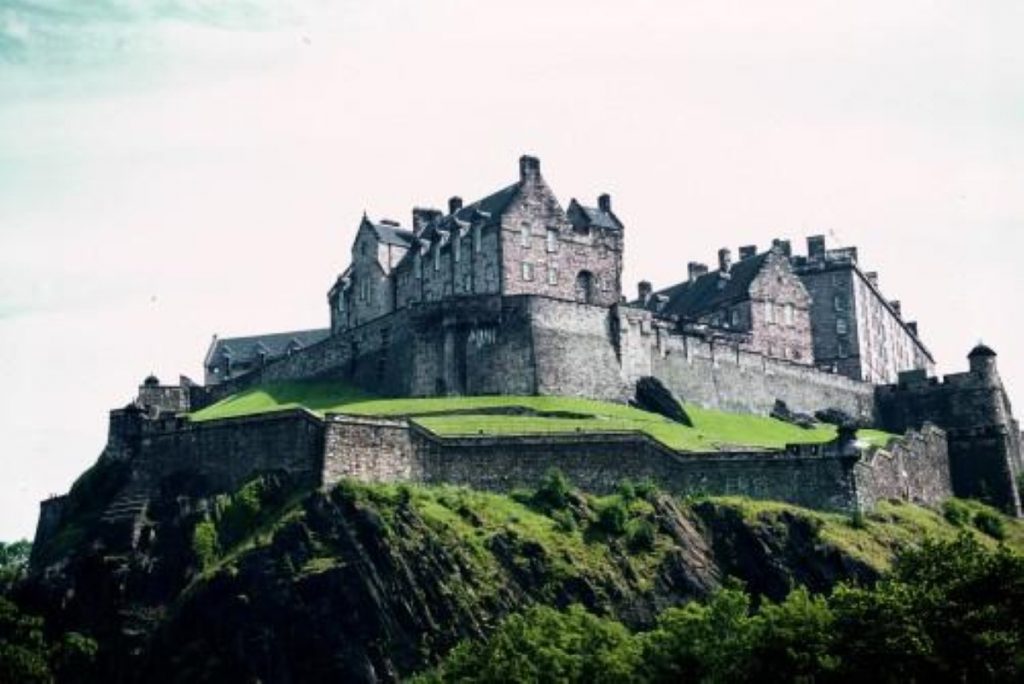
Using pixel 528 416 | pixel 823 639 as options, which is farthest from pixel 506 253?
pixel 823 639

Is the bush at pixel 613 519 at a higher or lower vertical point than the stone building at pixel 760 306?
lower

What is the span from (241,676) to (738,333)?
47177 millimetres

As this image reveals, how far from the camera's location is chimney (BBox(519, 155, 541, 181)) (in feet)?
295

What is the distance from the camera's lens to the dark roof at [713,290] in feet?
331

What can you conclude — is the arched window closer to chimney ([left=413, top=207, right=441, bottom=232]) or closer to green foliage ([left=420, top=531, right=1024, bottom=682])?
chimney ([left=413, top=207, right=441, bottom=232])

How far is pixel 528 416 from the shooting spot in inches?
2990

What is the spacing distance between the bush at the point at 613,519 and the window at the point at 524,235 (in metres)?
25.4

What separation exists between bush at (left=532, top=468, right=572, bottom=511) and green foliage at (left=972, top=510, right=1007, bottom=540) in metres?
23.6

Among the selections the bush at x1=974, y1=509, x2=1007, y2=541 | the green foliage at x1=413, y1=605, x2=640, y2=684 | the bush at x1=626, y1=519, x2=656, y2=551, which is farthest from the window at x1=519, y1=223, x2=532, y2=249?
the green foliage at x1=413, y1=605, x2=640, y2=684

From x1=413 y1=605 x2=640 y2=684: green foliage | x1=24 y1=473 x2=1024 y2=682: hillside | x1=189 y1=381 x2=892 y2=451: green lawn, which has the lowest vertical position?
x1=413 y1=605 x2=640 y2=684: green foliage

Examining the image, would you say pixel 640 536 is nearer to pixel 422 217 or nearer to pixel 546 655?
pixel 546 655

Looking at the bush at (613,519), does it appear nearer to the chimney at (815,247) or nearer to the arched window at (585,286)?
the arched window at (585,286)

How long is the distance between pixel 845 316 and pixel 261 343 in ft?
140

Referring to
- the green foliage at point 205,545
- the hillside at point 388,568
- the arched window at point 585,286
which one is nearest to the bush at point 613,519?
the hillside at point 388,568
